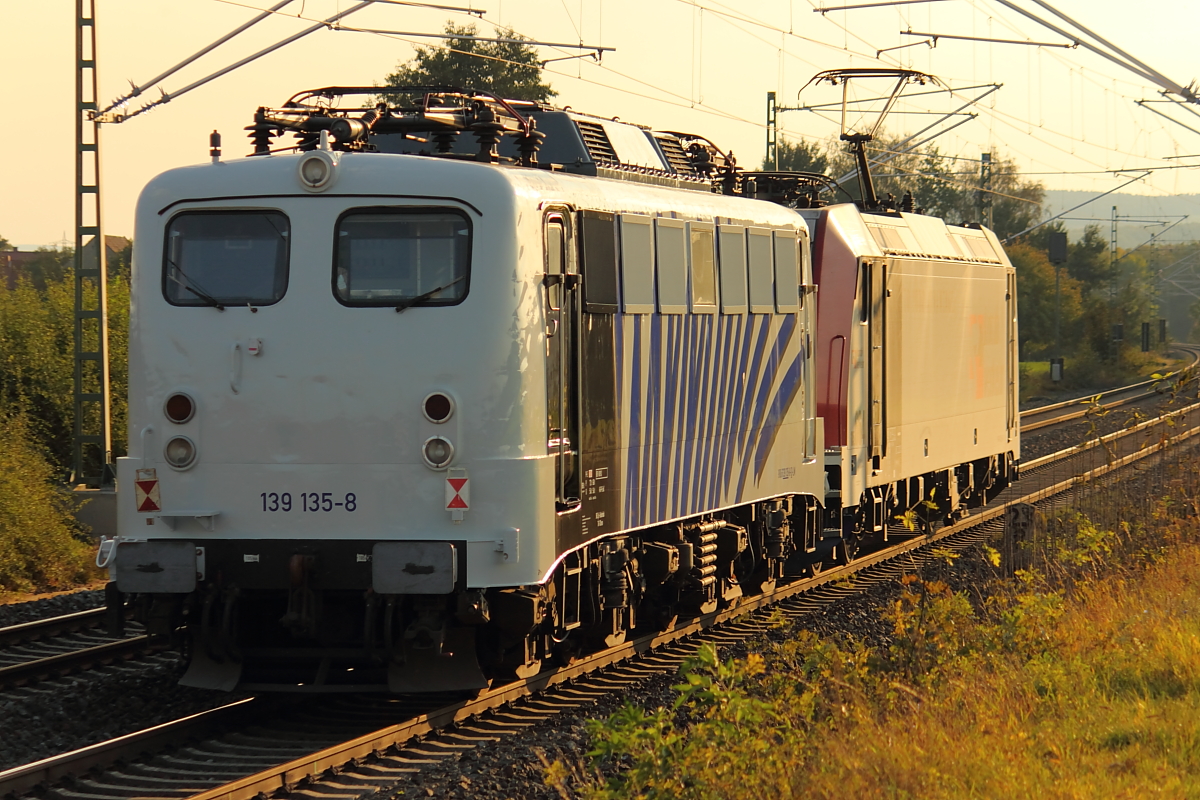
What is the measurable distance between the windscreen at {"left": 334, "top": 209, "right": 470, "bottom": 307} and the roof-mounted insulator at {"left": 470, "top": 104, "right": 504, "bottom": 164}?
2.63ft

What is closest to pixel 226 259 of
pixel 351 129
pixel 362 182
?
pixel 362 182

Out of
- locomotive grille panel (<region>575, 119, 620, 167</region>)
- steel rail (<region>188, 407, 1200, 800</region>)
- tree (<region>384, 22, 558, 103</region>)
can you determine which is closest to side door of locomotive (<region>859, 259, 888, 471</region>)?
steel rail (<region>188, 407, 1200, 800</region>)

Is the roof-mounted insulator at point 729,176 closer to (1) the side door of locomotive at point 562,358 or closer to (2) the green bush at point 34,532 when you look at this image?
(1) the side door of locomotive at point 562,358

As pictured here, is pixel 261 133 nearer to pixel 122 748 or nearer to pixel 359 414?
pixel 359 414

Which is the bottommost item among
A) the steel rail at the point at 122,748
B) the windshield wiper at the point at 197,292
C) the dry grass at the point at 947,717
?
the steel rail at the point at 122,748

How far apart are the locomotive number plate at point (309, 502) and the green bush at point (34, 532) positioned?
7.12 meters

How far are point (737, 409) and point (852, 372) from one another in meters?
3.39

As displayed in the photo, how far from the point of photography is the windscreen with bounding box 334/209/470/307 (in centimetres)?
898

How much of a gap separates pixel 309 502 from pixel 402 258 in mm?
1526

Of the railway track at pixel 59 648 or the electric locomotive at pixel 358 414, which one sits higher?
Result: the electric locomotive at pixel 358 414

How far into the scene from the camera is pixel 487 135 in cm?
970

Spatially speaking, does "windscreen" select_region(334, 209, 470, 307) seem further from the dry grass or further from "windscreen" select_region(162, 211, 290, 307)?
the dry grass

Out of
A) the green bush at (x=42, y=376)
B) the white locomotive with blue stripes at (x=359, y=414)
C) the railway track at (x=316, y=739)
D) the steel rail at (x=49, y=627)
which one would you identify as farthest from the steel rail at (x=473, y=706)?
the green bush at (x=42, y=376)

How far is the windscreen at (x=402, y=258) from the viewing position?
29.5 ft
